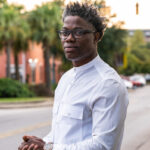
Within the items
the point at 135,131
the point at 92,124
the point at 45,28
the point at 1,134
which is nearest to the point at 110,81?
the point at 92,124

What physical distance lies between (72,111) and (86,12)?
1.63 feet

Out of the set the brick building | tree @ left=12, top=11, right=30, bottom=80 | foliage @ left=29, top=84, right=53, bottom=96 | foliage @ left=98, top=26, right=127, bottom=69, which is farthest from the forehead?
the brick building

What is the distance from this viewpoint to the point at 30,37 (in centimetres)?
3888

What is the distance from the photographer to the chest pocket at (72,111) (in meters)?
2.00

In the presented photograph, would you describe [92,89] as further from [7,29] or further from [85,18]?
[7,29]

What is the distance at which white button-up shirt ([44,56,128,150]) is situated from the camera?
191 cm

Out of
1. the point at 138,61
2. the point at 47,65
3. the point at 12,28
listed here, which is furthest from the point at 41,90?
the point at 138,61

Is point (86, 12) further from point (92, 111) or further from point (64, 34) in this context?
point (92, 111)

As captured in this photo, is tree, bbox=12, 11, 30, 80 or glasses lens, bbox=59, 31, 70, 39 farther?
tree, bbox=12, 11, 30, 80

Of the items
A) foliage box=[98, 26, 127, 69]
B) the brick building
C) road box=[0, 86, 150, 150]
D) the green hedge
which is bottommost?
the brick building

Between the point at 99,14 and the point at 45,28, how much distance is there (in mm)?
35555

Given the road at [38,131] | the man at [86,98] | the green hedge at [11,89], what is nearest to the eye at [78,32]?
the man at [86,98]

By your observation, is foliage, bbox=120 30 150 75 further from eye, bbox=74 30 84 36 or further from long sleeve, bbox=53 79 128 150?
long sleeve, bbox=53 79 128 150

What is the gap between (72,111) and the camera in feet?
6.66
